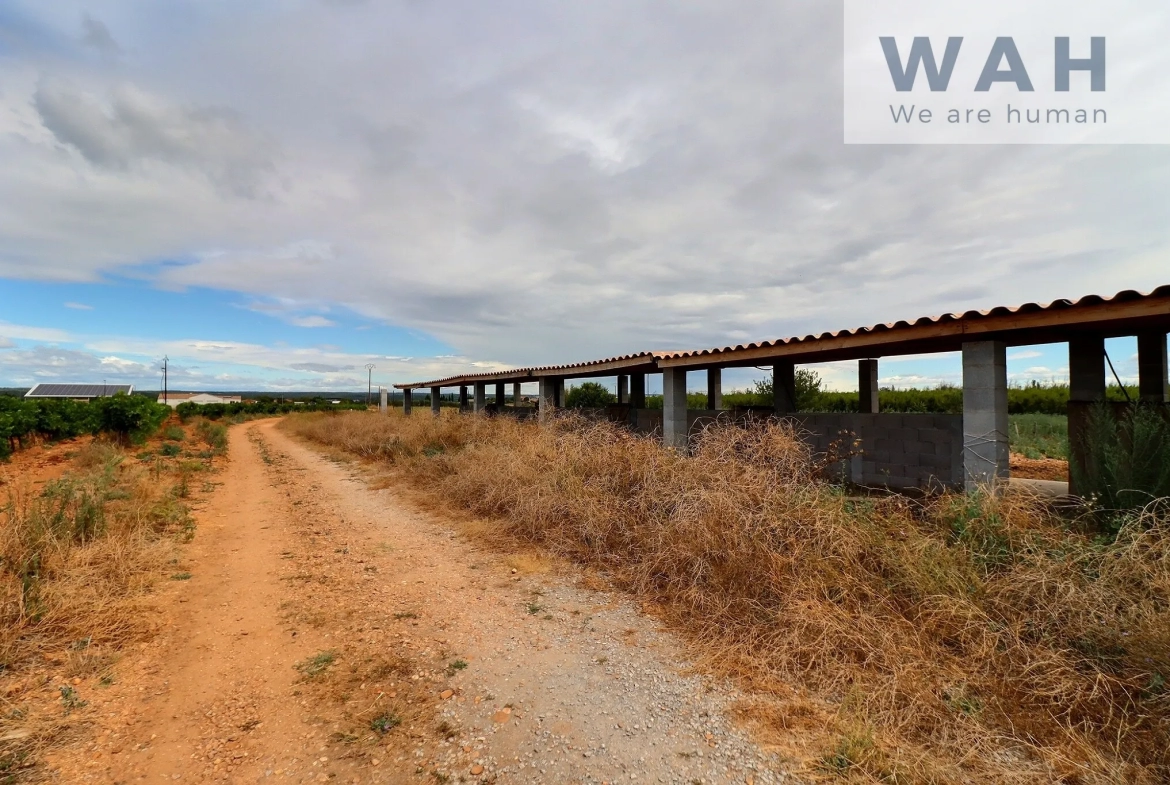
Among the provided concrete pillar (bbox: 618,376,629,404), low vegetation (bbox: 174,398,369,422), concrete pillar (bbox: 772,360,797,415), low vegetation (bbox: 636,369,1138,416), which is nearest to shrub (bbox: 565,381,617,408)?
concrete pillar (bbox: 618,376,629,404)

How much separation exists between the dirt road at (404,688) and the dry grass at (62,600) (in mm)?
177

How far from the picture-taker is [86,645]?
132 inches

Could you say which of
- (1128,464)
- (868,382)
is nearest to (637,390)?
(868,382)

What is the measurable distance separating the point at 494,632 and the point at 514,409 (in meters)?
14.5

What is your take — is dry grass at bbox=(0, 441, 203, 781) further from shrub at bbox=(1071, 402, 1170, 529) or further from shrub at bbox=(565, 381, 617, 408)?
shrub at bbox=(565, 381, 617, 408)

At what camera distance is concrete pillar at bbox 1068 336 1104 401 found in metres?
5.88

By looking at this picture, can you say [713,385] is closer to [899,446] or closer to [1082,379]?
[899,446]

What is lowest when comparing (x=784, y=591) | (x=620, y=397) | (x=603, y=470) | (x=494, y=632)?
(x=494, y=632)

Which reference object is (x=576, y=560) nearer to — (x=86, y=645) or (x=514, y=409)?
(x=86, y=645)

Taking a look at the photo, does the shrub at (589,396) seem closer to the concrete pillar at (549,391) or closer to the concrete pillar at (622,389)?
the concrete pillar at (622,389)

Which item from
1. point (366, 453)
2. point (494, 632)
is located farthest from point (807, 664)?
point (366, 453)

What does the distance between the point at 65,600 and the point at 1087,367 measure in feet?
33.6

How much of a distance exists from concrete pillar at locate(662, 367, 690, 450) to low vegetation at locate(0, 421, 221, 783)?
7071 mm

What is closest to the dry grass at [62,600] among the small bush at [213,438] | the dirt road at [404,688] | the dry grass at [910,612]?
the dirt road at [404,688]
